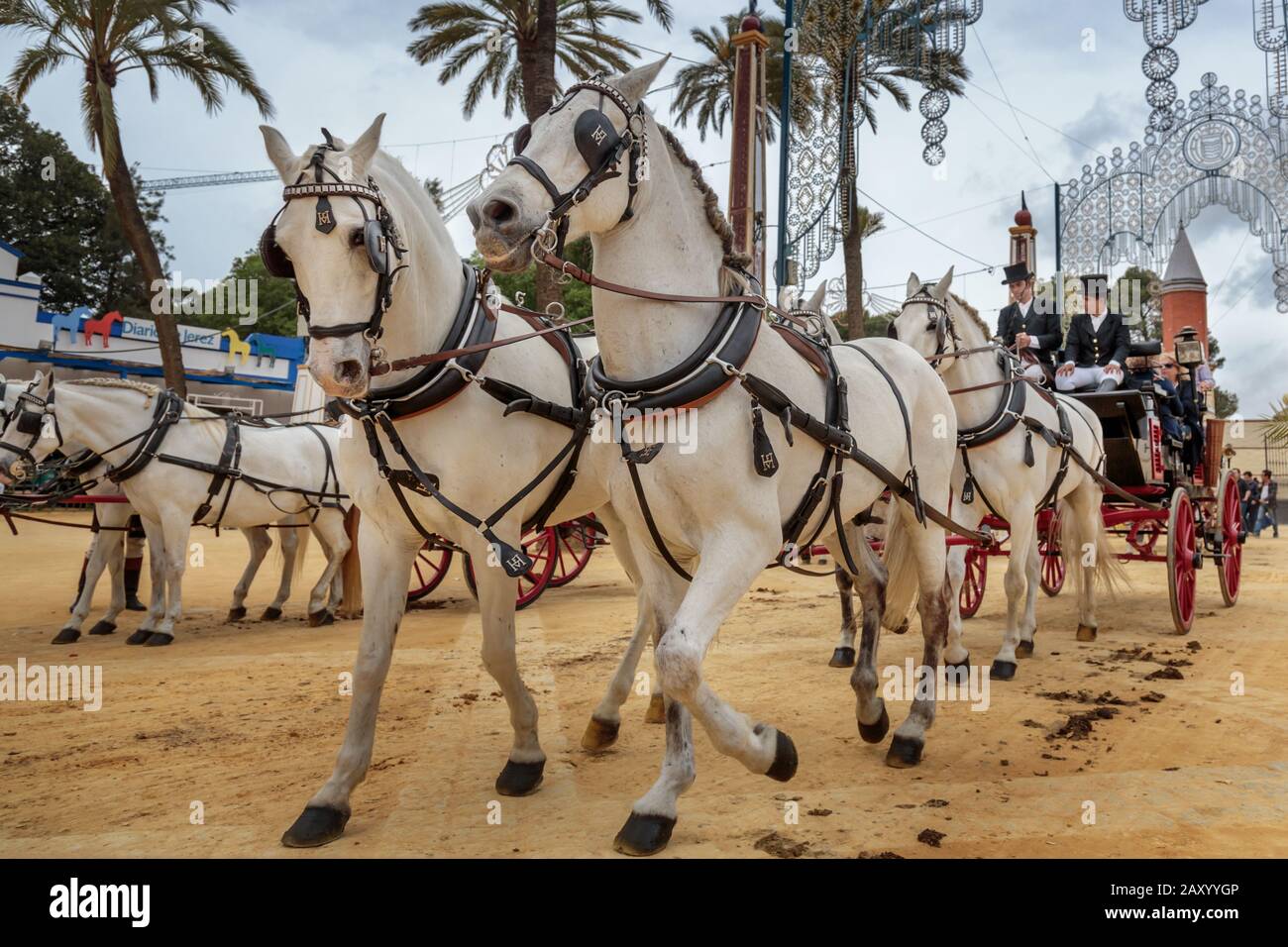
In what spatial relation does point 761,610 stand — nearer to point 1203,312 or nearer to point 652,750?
point 652,750

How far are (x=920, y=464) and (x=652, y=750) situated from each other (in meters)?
2.06

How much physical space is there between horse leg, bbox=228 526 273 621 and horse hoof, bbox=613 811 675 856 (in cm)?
778

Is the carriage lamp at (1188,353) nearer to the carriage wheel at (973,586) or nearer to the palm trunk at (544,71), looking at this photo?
the carriage wheel at (973,586)

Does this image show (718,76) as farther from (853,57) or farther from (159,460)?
(159,460)

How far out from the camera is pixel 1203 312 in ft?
86.7

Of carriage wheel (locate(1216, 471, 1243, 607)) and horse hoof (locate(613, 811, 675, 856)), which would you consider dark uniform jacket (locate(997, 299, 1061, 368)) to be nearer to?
carriage wheel (locate(1216, 471, 1243, 607))

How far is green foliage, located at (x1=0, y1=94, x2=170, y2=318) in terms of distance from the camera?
1219 inches

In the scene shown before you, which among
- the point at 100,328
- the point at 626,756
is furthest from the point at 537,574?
the point at 100,328

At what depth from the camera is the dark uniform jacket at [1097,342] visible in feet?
30.4

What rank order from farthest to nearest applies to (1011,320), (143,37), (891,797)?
(143,37) < (1011,320) < (891,797)

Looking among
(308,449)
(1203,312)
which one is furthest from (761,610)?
(1203,312)

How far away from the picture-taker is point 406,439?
3.79m

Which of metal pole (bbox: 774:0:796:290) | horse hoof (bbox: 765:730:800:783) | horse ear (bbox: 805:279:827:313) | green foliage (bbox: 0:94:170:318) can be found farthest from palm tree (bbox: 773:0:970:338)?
green foliage (bbox: 0:94:170:318)

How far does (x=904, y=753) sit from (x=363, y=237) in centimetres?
342
